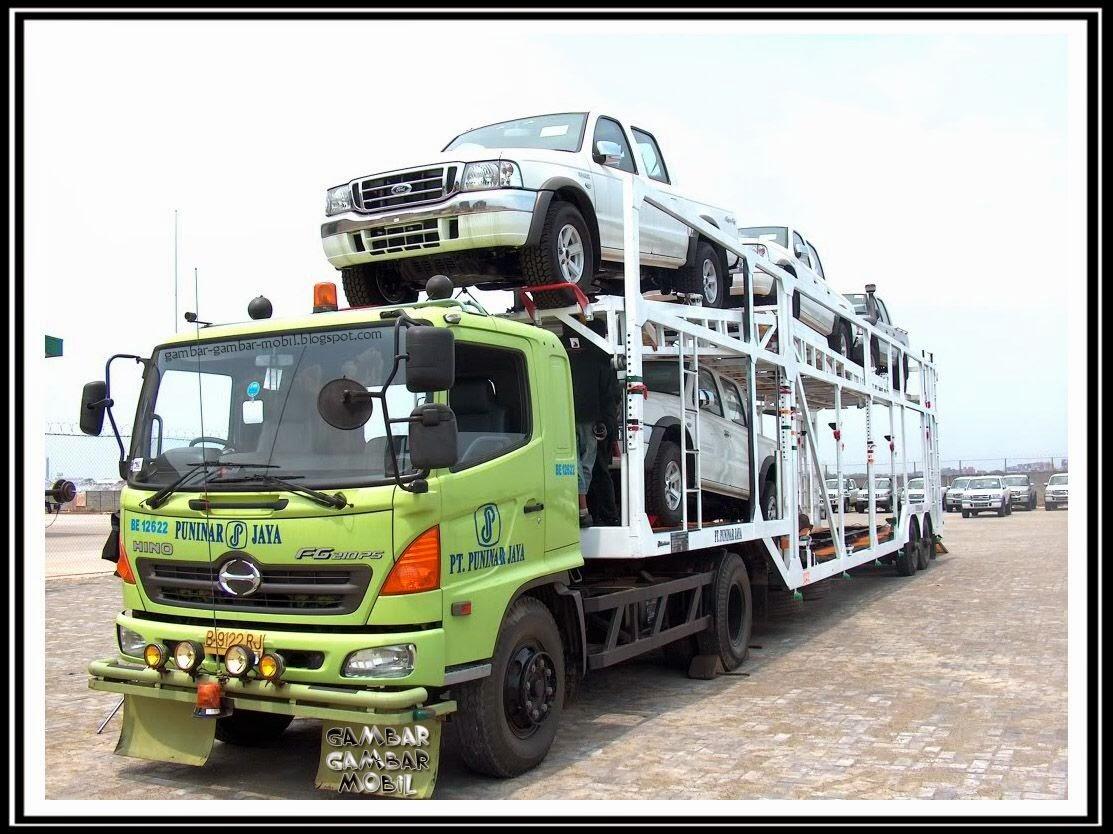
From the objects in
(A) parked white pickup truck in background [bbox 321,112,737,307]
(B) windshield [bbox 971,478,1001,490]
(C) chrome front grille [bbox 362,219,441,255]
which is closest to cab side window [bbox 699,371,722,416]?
(A) parked white pickup truck in background [bbox 321,112,737,307]

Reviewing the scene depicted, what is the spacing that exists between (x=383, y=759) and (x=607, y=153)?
5065 millimetres

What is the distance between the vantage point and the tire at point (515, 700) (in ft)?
17.7

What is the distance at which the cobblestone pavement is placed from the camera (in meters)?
5.53

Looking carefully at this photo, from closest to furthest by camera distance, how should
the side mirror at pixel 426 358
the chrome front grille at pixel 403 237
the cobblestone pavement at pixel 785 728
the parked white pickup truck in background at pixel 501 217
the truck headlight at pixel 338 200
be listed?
1. the side mirror at pixel 426 358
2. the cobblestone pavement at pixel 785 728
3. the parked white pickup truck in background at pixel 501 217
4. the chrome front grille at pixel 403 237
5. the truck headlight at pixel 338 200

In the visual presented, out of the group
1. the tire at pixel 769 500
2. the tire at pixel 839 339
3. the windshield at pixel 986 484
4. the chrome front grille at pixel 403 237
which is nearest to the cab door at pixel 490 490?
the chrome front grille at pixel 403 237

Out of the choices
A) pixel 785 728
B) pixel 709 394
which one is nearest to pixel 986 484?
pixel 709 394

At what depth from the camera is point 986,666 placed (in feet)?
28.4

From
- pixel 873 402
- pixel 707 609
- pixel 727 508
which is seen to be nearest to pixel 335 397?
pixel 707 609

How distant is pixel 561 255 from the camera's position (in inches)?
285

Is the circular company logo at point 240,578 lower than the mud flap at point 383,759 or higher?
higher

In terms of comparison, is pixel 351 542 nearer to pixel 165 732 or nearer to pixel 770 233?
pixel 165 732

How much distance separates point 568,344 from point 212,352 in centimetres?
241

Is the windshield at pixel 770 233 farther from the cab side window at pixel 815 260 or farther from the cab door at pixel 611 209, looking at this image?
the cab door at pixel 611 209
